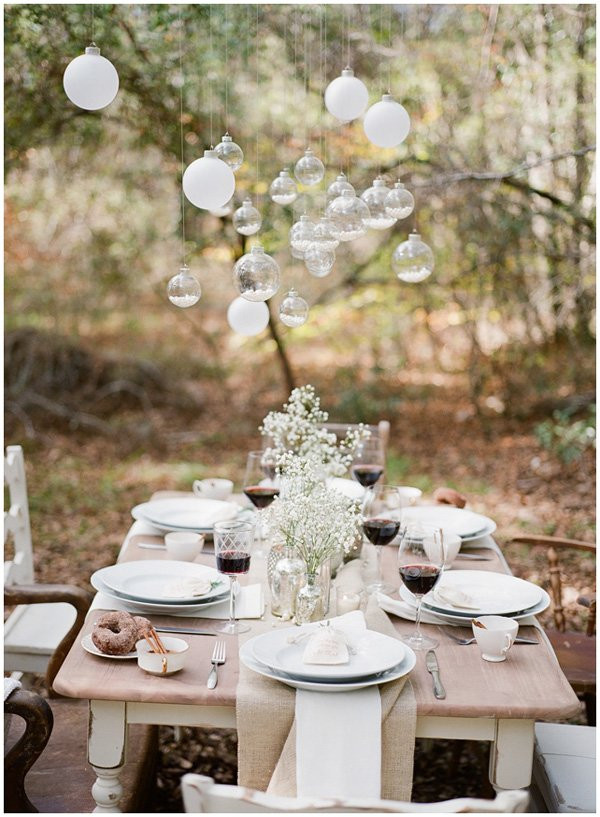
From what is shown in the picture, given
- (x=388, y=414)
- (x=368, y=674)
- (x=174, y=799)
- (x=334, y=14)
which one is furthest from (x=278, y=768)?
(x=388, y=414)

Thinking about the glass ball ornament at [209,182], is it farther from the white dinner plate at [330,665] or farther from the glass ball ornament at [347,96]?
the white dinner plate at [330,665]

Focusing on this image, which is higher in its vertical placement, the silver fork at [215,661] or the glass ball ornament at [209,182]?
the glass ball ornament at [209,182]

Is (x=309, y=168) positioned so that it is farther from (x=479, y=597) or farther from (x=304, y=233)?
(x=479, y=597)

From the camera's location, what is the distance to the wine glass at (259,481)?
2.40 metres

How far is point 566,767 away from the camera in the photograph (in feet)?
6.66

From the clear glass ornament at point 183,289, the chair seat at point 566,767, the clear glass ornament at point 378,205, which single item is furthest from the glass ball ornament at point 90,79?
the chair seat at point 566,767

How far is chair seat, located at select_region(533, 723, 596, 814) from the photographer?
1.91 metres

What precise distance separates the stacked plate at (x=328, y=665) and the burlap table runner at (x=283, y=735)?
31mm

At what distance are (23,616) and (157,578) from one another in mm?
944

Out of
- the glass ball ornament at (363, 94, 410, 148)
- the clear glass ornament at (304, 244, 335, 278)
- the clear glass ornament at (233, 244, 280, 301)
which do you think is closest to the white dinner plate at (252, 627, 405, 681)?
the clear glass ornament at (233, 244, 280, 301)

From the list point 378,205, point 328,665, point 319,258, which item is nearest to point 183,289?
point 319,258

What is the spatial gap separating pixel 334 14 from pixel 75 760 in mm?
4628

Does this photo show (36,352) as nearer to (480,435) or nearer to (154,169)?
(154,169)

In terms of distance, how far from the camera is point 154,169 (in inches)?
253
